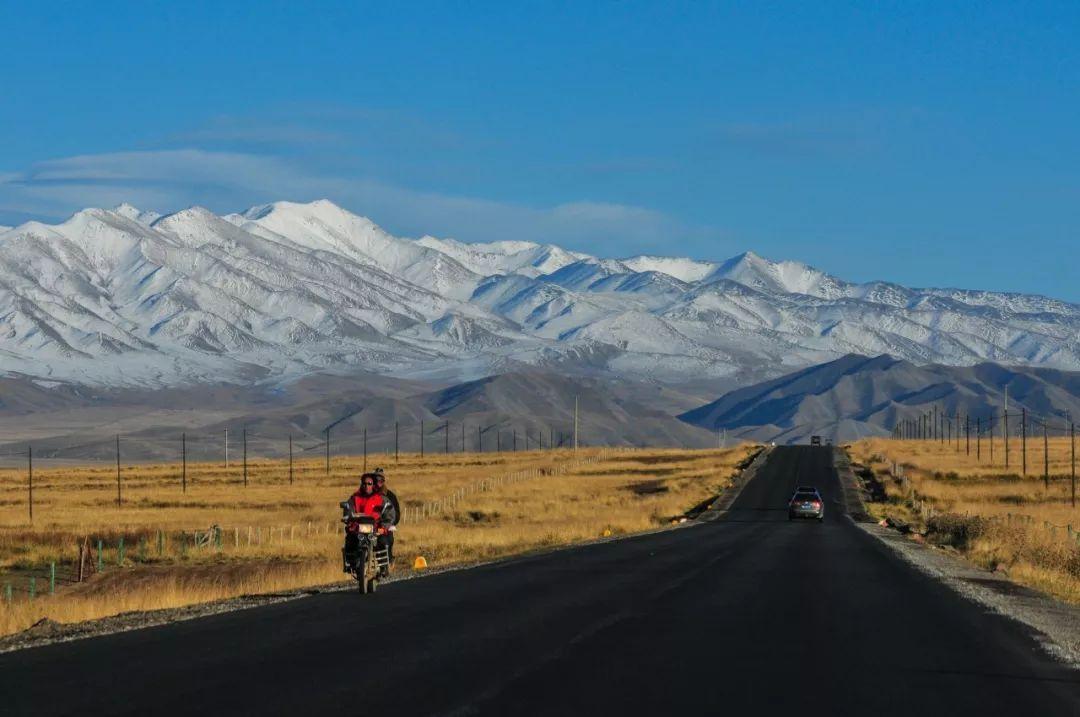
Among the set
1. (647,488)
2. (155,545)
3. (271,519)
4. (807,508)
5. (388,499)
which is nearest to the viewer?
(388,499)

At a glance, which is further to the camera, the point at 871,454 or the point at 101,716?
the point at 871,454

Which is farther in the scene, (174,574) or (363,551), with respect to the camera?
(174,574)

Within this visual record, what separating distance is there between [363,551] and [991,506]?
5283 centimetres

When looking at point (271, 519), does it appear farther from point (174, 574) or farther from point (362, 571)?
point (362, 571)

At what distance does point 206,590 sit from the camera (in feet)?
84.9

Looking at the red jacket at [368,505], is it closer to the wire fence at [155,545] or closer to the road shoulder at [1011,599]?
the road shoulder at [1011,599]

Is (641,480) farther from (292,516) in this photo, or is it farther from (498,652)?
(498,652)

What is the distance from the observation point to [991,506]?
7031cm

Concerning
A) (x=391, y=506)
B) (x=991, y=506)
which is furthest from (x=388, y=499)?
(x=991, y=506)

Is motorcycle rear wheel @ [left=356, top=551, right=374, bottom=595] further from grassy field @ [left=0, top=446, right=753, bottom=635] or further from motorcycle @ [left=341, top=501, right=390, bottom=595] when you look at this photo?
grassy field @ [left=0, top=446, right=753, bottom=635]

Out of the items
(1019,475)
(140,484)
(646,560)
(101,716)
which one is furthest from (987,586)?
(140,484)

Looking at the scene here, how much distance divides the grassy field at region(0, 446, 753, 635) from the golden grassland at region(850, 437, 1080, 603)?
10.3 metres

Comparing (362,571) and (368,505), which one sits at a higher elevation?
(368,505)

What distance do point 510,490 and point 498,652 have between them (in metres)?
69.8
